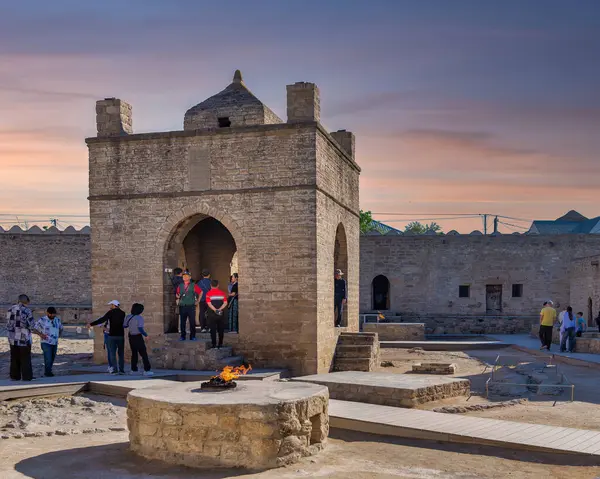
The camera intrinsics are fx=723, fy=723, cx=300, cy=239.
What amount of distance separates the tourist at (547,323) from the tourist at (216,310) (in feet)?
33.9

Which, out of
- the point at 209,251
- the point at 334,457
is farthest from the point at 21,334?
the point at 209,251

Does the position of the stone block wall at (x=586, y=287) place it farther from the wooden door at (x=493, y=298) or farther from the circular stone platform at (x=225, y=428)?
the circular stone platform at (x=225, y=428)

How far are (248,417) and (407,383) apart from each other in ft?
15.3

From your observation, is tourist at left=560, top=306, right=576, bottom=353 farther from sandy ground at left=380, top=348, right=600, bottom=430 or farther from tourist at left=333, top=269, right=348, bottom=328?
tourist at left=333, top=269, right=348, bottom=328

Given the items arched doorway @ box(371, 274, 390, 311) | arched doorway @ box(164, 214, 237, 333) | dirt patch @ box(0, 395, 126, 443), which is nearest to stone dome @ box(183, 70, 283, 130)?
arched doorway @ box(164, 214, 237, 333)

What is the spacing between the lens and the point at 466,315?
30.2 metres

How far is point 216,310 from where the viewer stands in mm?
14188

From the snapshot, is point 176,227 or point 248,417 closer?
point 248,417

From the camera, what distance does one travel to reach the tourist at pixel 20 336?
12305mm

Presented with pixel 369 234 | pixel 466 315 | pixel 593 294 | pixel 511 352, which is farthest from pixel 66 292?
pixel 593 294

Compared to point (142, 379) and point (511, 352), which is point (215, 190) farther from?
point (511, 352)

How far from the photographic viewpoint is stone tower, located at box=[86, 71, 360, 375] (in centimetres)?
1445

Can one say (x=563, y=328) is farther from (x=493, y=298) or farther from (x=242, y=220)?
(x=493, y=298)

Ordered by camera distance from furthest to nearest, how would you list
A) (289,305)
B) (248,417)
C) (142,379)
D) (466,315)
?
(466,315), (289,305), (142,379), (248,417)
